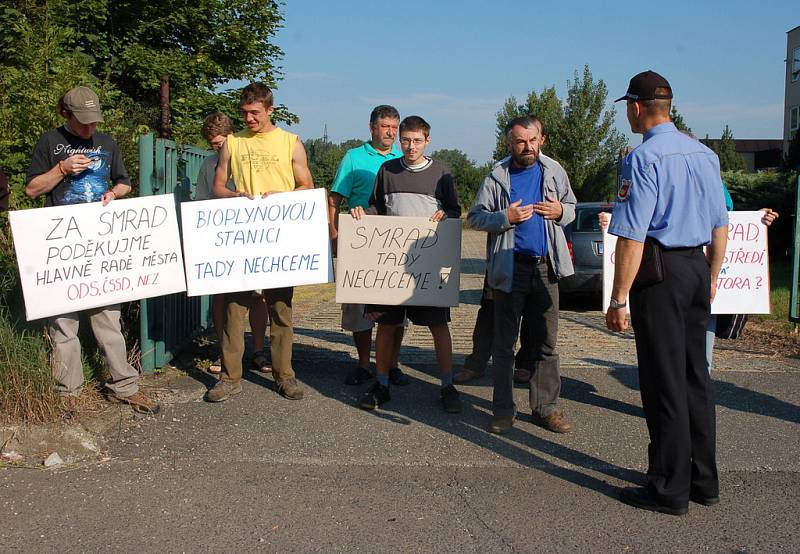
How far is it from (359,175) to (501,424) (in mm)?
2212

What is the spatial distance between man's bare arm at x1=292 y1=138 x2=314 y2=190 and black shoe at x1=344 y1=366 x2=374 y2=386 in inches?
58.2

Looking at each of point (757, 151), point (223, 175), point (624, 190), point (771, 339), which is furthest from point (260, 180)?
point (757, 151)

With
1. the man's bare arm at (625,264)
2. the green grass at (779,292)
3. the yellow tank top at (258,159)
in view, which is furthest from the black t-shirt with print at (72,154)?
the green grass at (779,292)

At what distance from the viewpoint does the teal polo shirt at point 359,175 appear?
629cm

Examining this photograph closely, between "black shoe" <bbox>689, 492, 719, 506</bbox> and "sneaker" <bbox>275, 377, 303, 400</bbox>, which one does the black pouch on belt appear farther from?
"sneaker" <bbox>275, 377, 303, 400</bbox>

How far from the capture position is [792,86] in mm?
48938

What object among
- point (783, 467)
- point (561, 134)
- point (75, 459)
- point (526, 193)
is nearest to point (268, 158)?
point (526, 193)

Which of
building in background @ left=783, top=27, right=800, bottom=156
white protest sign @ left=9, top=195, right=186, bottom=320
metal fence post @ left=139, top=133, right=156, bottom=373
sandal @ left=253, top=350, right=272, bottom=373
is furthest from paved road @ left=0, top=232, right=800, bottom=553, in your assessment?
building in background @ left=783, top=27, right=800, bottom=156

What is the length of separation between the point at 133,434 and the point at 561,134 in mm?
35152

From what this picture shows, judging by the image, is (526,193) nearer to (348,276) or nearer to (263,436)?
(348,276)

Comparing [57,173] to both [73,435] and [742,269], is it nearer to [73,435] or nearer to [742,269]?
[73,435]

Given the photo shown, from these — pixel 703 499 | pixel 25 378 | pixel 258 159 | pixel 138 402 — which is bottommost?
pixel 703 499

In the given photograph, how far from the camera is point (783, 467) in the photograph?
4.72 m

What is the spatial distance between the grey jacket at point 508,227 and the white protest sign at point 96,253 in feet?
6.87
